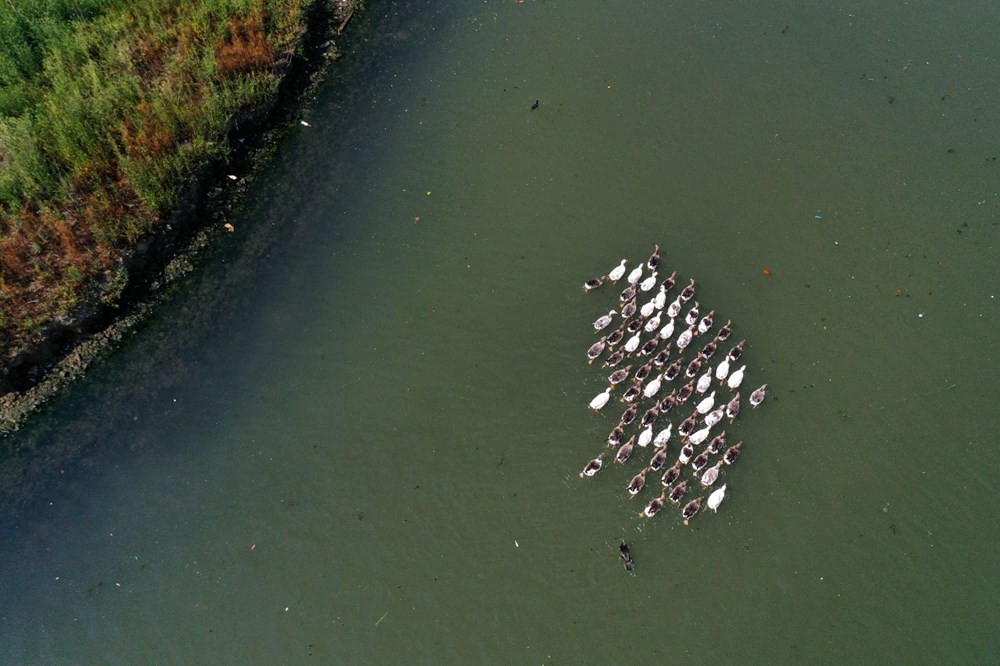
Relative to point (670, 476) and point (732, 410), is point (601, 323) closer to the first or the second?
point (732, 410)

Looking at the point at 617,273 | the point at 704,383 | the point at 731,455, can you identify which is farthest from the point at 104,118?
the point at 731,455

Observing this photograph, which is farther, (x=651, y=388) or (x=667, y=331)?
(x=667, y=331)

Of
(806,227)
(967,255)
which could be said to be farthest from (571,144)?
(967,255)

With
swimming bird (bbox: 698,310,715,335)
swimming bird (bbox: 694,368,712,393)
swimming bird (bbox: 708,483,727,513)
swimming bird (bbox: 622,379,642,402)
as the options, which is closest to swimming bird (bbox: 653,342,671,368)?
swimming bird (bbox: 622,379,642,402)

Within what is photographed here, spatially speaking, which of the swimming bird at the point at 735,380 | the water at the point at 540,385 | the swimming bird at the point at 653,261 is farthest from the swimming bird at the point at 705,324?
the swimming bird at the point at 653,261

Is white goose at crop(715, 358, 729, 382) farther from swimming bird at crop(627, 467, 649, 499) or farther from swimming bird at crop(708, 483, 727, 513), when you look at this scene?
swimming bird at crop(627, 467, 649, 499)

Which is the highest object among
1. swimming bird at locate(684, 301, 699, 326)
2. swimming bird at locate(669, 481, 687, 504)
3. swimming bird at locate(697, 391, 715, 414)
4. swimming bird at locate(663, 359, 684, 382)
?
swimming bird at locate(684, 301, 699, 326)
